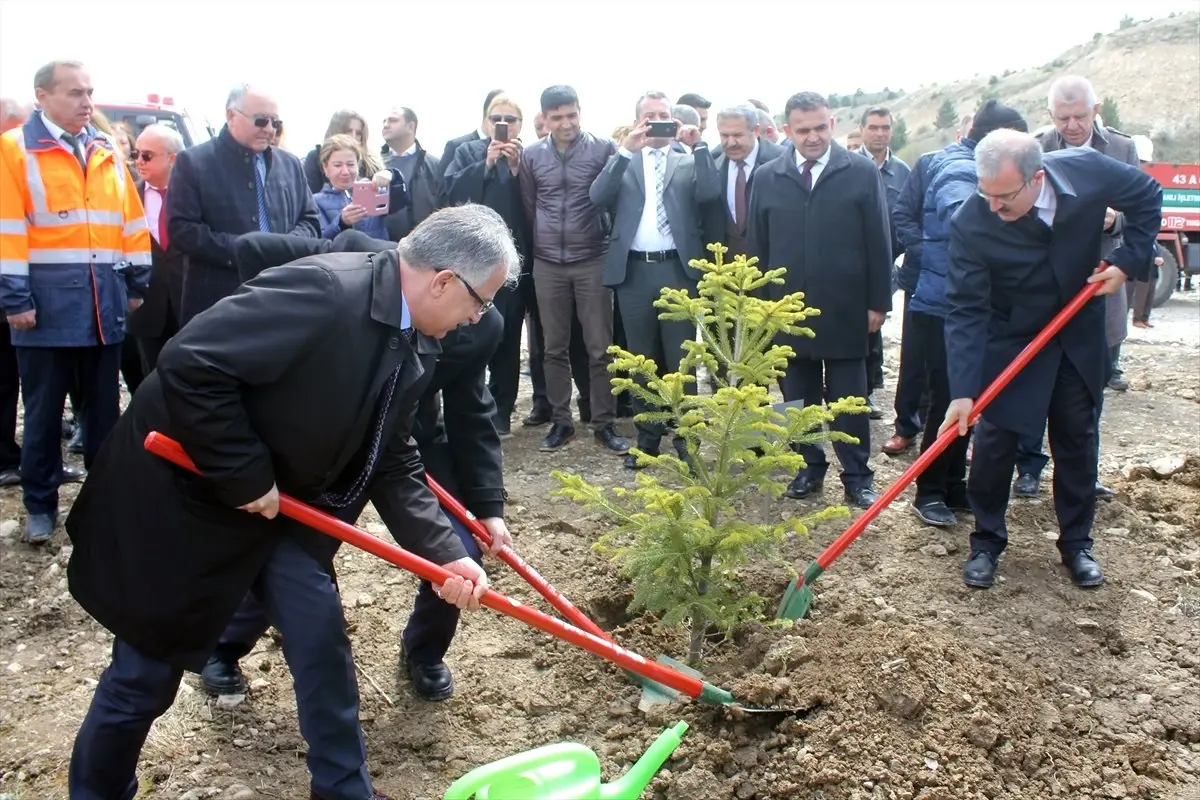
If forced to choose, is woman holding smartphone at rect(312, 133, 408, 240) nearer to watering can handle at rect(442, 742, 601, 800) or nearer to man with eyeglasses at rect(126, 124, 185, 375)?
man with eyeglasses at rect(126, 124, 185, 375)

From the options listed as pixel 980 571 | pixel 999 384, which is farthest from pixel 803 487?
pixel 999 384

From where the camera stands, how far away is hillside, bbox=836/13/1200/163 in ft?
149

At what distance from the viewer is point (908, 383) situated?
→ 20.7ft

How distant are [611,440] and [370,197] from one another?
216cm

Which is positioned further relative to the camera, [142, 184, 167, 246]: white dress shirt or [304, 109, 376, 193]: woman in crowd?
[304, 109, 376, 193]: woman in crowd

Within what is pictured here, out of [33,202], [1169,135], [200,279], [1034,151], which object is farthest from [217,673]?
[1169,135]

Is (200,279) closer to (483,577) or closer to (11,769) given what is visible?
(11,769)

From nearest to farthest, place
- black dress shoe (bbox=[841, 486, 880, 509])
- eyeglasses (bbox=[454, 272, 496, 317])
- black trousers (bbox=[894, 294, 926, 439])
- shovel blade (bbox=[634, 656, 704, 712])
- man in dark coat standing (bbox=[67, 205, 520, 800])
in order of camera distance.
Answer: man in dark coat standing (bbox=[67, 205, 520, 800]), eyeglasses (bbox=[454, 272, 496, 317]), shovel blade (bbox=[634, 656, 704, 712]), black dress shoe (bbox=[841, 486, 880, 509]), black trousers (bbox=[894, 294, 926, 439])

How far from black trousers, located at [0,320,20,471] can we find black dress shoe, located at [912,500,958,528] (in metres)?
5.16

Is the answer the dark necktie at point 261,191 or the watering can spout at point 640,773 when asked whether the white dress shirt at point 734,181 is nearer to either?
the dark necktie at point 261,191

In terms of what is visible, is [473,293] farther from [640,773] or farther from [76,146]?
[76,146]

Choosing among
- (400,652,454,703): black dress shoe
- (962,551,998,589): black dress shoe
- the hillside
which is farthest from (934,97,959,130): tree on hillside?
(400,652,454,703): black dress shoe

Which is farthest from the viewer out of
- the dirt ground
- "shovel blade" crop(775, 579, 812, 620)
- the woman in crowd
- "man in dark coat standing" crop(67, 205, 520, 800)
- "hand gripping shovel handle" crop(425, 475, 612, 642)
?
the woman in crowd

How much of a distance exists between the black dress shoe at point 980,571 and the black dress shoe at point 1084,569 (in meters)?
0.33
